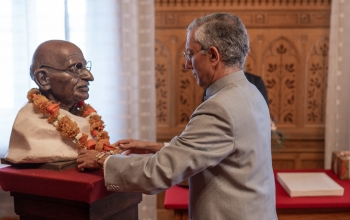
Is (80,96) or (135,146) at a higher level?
(80,96)

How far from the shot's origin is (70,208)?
4.58 ft

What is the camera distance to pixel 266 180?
4.80 ft

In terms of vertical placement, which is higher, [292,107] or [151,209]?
[292,107]

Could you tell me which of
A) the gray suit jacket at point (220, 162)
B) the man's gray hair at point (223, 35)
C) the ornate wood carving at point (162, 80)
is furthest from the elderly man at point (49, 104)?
the ornate wood carving at point (162, 80)

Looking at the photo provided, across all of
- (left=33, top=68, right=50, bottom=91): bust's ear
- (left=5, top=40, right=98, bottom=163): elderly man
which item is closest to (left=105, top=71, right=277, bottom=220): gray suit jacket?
(left=5, top=40, right=98, bottom=163): elderly man

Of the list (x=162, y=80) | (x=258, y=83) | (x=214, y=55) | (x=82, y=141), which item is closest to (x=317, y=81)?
(x=258, y=83)

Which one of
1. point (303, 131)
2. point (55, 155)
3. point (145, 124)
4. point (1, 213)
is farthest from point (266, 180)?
point (1, 213)

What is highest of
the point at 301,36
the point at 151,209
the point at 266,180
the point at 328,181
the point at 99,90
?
the point at 301,36

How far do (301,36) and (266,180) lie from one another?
1948mm

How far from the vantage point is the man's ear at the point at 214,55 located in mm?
1365

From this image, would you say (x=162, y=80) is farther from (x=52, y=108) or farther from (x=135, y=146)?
(x=52, y=108)

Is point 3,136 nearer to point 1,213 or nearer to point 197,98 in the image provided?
point 1,213

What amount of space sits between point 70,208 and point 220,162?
1.81ft

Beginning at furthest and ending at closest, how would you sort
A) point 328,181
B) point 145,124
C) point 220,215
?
point 145,124
point 328,181
point 220,215
